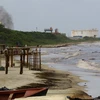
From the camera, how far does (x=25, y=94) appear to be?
1220cm

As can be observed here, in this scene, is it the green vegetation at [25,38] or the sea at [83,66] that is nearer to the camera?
the sea at [83,66]

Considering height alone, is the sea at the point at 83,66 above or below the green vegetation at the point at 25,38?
below

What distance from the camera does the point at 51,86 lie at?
18734 millimetres

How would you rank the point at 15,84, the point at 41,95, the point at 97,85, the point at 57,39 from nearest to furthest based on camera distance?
1. the point at 41,95
2. the point at 15,84
3. the point at 97,85
4. the point at 57,39

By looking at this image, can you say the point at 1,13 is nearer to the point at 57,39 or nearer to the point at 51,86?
the point at 57,39

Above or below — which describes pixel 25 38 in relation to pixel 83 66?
above

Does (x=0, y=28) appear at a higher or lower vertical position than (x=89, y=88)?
higher

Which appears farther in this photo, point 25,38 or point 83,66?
point 25,38

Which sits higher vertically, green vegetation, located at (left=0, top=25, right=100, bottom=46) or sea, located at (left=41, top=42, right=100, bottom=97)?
green vegetation, located at (left=0, top=25, right=100, bottom=46)

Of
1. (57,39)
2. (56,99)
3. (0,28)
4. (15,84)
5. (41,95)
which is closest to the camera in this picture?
(56,99)

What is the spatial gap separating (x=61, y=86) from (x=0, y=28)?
74.3 meters

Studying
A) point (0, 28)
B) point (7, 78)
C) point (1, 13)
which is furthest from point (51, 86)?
point (1, 13)

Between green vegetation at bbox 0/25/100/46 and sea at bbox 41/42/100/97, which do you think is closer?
sea at bbox 41/42/100/97

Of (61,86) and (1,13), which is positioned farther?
(1,13)
